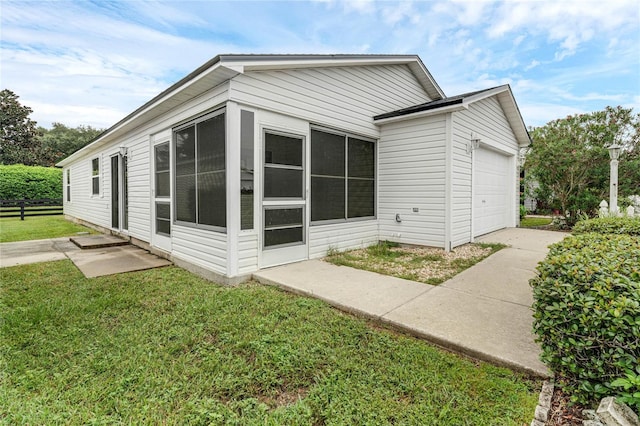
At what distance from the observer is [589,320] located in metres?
1.72

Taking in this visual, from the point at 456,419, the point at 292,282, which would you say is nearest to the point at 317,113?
the point at 292,282

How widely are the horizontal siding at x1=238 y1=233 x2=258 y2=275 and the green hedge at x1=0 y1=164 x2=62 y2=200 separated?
21.3m

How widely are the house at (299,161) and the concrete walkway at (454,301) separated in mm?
1019

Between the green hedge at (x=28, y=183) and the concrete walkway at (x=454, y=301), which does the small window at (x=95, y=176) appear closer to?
the concrete walkway at (x=454, y=301)

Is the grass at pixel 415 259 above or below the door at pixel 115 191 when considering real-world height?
below

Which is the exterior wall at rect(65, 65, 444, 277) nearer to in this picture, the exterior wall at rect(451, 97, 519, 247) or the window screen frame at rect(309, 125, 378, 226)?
the window screen frame at rect(309, 125, 378, 226)

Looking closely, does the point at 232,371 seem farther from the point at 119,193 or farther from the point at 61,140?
the point at 61,140

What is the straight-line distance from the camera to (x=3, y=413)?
6.13ft

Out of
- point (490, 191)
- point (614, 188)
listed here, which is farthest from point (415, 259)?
point (614, 188)

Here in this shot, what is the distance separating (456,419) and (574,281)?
1.14 meters

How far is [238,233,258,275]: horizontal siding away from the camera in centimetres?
464

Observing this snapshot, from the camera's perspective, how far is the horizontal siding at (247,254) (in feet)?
15.2

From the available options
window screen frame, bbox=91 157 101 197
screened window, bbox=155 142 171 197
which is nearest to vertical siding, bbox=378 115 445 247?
screened window, bbox=155 142 171 197

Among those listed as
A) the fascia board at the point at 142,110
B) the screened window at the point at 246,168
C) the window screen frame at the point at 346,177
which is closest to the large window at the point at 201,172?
the screened window at the point at 246,168
